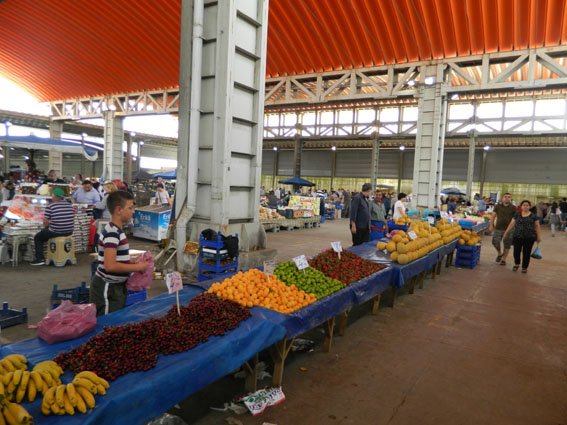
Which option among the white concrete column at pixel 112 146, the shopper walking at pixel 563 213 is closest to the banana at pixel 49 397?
the white concrete column at pixel 112 146

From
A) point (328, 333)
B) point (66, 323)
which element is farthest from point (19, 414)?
point (328, 333)

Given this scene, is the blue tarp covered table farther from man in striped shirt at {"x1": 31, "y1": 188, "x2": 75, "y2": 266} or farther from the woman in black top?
the woman in black top

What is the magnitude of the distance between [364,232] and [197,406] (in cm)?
567

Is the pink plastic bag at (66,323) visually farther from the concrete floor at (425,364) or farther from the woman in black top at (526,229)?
the woman in black top at (526,229)

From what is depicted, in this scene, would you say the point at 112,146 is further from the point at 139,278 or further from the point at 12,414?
the point at 12,414

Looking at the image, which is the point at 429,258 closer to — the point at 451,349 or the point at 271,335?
the point at 451,349

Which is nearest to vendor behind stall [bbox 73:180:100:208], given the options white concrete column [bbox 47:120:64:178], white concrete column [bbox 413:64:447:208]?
white concrete column [bbox 413:64:447:208]

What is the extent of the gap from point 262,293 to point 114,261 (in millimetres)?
1351

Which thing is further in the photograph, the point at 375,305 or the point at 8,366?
the point at 375,305

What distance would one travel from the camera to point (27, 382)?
1.91 metres

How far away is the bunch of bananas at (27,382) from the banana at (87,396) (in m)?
0.22

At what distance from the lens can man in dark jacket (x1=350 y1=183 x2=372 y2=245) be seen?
7.62 m

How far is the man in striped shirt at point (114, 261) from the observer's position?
3.08m

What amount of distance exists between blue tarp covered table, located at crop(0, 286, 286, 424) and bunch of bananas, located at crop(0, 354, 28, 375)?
12 cm
